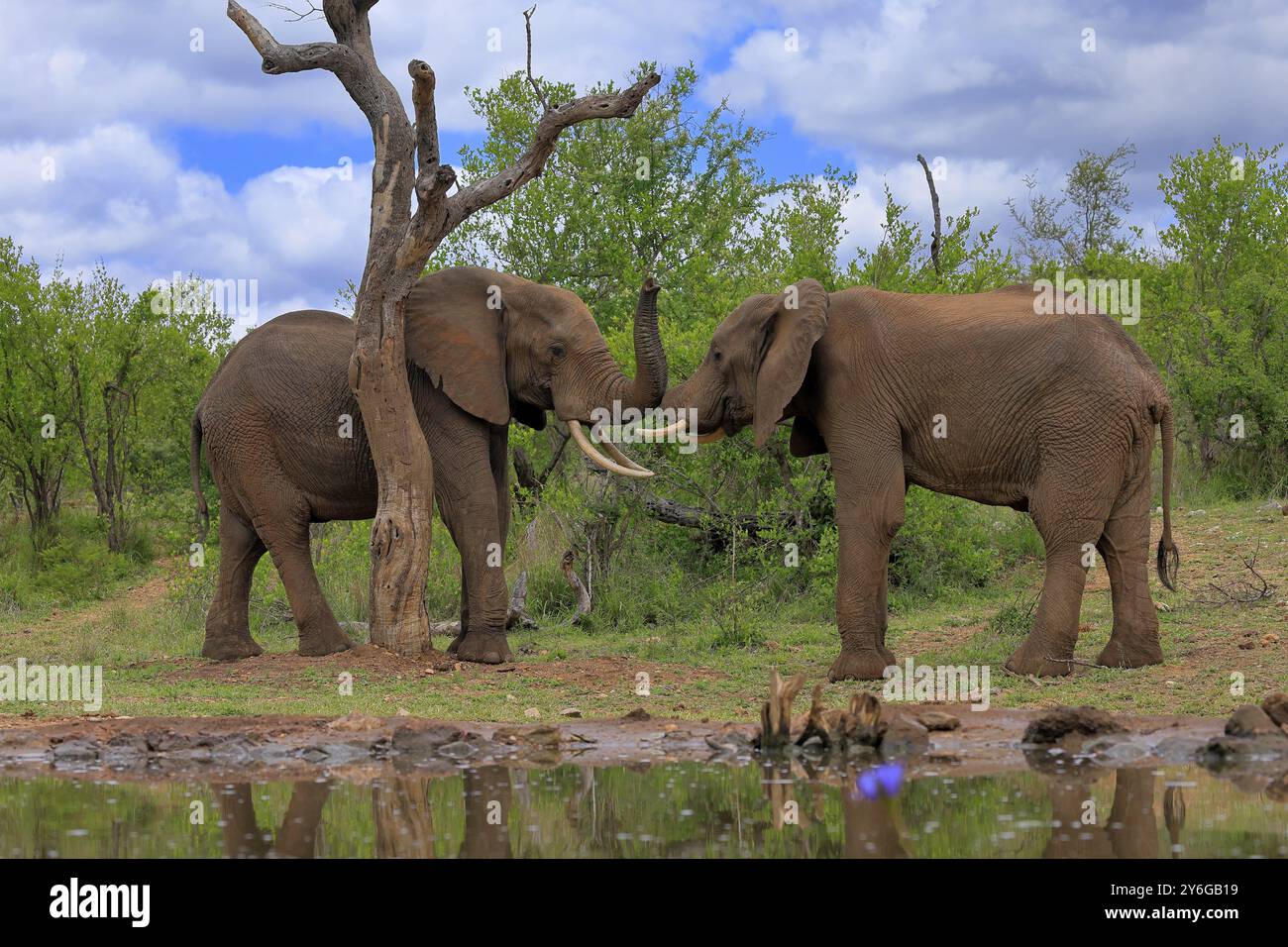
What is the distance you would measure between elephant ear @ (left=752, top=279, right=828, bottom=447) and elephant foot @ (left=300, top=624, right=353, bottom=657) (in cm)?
416

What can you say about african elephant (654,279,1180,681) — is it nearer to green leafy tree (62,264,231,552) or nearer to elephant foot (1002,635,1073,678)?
elephant foot (1002,635,1073,678)

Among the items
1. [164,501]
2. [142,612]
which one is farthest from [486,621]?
[164,501]

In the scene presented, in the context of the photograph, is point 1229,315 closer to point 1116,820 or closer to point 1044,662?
point 1044,662

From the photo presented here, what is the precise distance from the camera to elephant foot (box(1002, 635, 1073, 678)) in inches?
439

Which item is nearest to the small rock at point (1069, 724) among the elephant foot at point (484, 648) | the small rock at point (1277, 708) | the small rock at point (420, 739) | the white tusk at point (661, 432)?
the small rock at point (1277, 708)

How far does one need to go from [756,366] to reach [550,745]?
396 centimetres

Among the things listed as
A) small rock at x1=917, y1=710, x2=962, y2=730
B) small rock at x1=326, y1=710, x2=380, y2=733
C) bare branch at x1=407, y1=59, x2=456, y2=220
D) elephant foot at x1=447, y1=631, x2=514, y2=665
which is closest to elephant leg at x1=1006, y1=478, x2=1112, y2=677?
small rock at x1=917, y1=710, x2=962, y2=730

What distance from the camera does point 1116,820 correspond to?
6.93m

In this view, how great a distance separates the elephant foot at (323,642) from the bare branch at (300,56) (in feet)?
15.3

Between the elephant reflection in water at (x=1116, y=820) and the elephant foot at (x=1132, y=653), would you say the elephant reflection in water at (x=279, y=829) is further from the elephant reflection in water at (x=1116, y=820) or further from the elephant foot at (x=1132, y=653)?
the elephant foot at (x=1132, y=653)

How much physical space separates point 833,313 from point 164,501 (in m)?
14.9

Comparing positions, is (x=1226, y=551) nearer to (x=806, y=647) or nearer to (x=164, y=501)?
(x=806, y=647)

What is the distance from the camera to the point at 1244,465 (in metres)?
19.3
